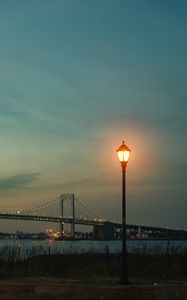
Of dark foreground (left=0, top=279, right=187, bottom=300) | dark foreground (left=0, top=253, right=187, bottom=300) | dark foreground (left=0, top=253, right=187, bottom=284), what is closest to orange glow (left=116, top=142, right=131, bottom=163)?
dark foreground (left=0, top=253, right=187, bottom=300)

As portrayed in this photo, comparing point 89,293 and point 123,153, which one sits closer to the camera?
point 89,293

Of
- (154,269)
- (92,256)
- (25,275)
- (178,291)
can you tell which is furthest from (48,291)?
(92,256)

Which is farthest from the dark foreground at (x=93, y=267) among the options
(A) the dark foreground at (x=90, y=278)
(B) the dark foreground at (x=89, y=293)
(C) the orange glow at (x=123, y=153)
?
(B) the dark foreground at (x=89, y=293)

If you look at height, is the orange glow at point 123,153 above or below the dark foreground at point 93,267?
above

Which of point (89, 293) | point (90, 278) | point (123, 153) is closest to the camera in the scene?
point (89, 293)

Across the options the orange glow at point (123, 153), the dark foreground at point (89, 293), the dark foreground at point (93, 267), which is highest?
the orange glow at point (123, 153)

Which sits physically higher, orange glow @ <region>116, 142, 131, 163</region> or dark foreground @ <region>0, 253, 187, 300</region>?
orange glow @ <region>116, 142, 131, 163</region>

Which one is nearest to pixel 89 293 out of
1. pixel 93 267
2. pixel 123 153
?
pixel 123 153

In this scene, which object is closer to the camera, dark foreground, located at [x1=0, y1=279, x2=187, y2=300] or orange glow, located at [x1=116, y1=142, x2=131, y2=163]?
dark foreground, located at [x1=0, y1=279, x2=187, y2=300]

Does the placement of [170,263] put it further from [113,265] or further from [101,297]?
[101,297]

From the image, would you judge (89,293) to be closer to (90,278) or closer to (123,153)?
(123,153)

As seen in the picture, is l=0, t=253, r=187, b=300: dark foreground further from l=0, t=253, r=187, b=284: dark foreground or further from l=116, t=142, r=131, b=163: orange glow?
l=116, t=142, r=131, b=163: orange glow

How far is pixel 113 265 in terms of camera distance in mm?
26891

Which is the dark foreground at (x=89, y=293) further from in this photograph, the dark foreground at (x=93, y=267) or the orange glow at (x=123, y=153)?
the dark foreground at (x=93, y=267)
